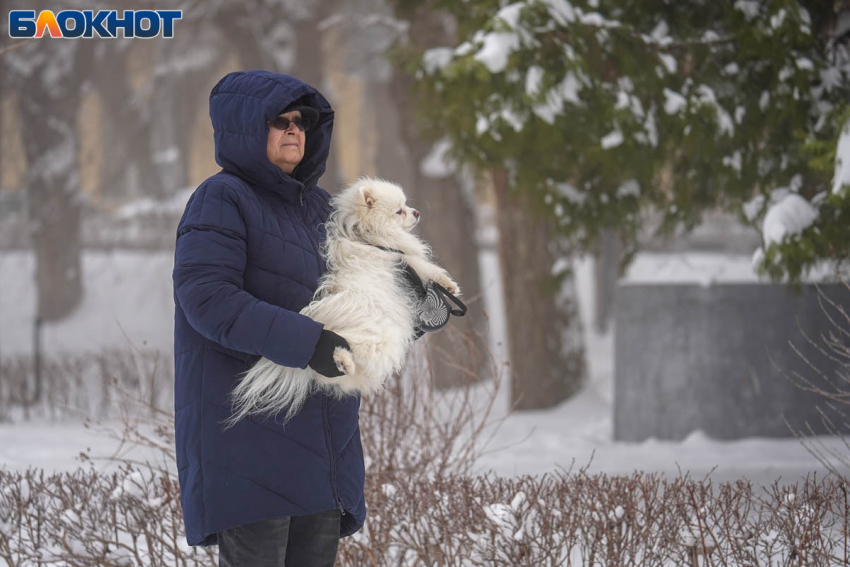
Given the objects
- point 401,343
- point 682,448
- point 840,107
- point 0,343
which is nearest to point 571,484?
point 401,343

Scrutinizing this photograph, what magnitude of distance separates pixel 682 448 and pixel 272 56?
968 cm

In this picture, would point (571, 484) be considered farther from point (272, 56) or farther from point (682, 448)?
point (272, 56)

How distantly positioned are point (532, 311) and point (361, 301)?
7.67 meters

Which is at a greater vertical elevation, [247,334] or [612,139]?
[612,139]

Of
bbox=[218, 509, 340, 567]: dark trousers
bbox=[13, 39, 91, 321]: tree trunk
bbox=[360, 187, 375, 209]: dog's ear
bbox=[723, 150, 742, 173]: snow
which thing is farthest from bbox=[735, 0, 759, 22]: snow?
bbox=[13, 39, 91, 321]: tree trunk

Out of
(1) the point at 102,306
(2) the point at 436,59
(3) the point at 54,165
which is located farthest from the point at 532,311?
(1) the point at 102,306

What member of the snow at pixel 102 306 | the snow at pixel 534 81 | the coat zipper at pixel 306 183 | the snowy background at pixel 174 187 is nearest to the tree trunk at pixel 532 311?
the snowy background at pixel 174 187

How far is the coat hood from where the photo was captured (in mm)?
2570

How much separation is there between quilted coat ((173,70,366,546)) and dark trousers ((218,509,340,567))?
2.3 inches

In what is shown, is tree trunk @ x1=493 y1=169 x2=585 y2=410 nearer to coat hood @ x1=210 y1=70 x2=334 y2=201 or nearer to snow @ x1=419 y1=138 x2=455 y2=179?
snow @ x1=419 y1=138 x2=455 y2=179

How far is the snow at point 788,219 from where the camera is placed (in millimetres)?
5945

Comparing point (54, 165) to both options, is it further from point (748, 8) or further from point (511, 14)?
point (748, 8)

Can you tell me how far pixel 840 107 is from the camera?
615 centimetres

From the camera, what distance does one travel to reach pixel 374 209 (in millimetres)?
2900
